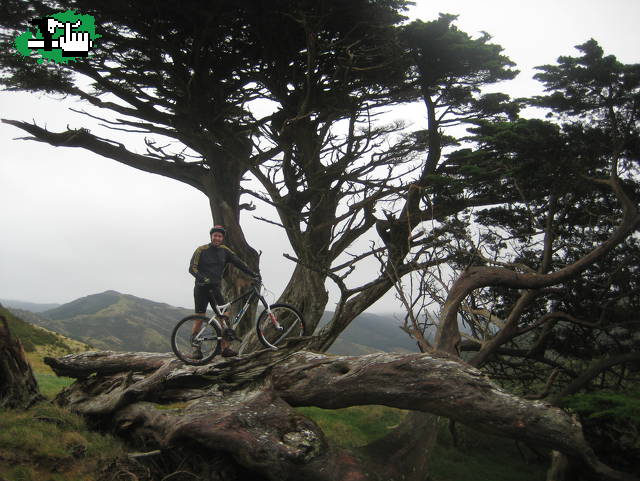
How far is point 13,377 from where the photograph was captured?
Answer: 6559 millimetres

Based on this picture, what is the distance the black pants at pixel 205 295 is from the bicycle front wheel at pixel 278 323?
2.56ft

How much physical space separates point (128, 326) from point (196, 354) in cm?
10689

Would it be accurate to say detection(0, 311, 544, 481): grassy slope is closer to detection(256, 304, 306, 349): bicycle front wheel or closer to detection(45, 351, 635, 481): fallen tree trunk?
detection(45, 351, 635, 481): fallen tree trunk

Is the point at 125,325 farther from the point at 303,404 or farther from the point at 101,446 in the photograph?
the point at 303,404

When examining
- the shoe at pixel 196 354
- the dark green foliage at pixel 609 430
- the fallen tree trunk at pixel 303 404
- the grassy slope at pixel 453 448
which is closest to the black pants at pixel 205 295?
the shoe at pixel 196 354

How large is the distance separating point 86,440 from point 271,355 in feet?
9.13

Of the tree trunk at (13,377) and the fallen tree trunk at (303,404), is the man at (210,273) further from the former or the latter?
the tree trunk at (13,377)

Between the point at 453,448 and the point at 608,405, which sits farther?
the point at 453,448

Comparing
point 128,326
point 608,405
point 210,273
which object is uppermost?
point 210,273

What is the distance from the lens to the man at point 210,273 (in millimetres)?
6539

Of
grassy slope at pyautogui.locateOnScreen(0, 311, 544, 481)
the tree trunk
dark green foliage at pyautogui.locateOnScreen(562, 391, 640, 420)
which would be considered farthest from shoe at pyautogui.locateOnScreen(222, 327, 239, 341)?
dark green foliage at pyautogui.locateOnScreen(562, 391, 640, 420)

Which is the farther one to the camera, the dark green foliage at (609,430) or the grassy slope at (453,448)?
the grassy slope at (453,448)

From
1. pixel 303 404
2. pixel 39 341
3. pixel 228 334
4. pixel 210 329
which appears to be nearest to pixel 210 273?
pixel 210 329

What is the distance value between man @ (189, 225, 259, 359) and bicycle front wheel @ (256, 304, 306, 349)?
57cm
